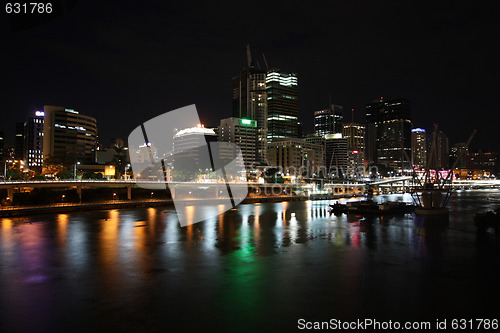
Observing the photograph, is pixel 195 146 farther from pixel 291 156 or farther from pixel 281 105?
pixel 281 105

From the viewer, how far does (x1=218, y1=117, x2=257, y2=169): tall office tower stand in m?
131

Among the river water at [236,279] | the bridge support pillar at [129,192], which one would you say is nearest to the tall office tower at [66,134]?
the bridge support pillar at [129,192]

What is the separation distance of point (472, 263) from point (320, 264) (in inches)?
276

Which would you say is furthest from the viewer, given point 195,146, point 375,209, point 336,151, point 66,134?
point 336,151

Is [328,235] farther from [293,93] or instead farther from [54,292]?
[293,93]

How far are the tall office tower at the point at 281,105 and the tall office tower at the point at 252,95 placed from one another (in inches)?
167

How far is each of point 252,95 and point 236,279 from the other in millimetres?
154776

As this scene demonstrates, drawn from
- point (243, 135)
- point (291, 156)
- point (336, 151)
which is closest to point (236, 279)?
point (243, 135)

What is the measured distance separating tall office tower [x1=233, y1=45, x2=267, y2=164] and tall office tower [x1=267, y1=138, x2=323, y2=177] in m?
7.07

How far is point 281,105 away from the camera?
546 ft

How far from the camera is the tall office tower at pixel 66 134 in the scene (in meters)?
93.9

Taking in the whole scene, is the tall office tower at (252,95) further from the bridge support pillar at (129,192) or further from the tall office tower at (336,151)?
the bridge support pillar at (129,192)

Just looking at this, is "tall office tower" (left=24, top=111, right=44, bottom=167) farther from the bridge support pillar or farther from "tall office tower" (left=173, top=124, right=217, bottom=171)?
the bridge support pillar

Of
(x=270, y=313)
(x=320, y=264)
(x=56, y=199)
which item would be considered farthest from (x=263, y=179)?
(x=270, y=313)
